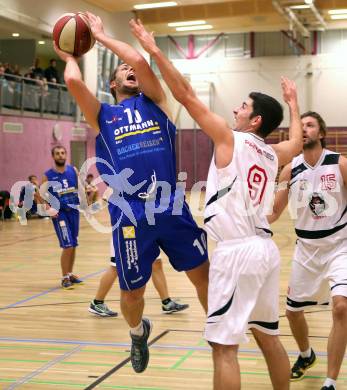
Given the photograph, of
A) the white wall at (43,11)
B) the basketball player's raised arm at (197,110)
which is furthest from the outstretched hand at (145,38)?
the white wall at (43,11)

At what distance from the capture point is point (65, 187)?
30.2 feet

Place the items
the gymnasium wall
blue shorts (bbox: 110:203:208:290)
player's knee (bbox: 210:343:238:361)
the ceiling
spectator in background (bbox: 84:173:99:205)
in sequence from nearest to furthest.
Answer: player's knee (bbox: 210:343:238:361) → blue shorts (bbox: 110:203:208:290) → the gymnasium wall → spectator in background (bbox: 84:173:99:205) → the ceiling

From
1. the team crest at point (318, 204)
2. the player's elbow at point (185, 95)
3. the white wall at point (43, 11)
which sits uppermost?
the white wall at point (43, 11)

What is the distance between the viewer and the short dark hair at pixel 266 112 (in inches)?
154

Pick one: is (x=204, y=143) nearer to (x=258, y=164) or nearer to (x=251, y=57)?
(x=251, y=57)

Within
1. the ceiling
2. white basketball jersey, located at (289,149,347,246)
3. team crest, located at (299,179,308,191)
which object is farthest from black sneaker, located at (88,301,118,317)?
the ceiling

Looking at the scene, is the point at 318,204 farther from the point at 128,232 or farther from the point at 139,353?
the point at 139,353

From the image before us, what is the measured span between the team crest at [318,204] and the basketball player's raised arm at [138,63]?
1.33 meters

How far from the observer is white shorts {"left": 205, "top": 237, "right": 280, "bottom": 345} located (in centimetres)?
359

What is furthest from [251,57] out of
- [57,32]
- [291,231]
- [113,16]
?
[57,32]

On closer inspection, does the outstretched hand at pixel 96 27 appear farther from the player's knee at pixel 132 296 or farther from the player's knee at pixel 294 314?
Result: the player's knee at pixel 294 314

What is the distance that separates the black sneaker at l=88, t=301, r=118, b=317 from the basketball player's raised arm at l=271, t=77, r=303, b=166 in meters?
3.40

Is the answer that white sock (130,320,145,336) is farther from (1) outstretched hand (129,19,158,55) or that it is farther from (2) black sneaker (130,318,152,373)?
(1) outstretched hand (129,19,158,55)

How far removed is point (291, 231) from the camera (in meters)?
16.4
